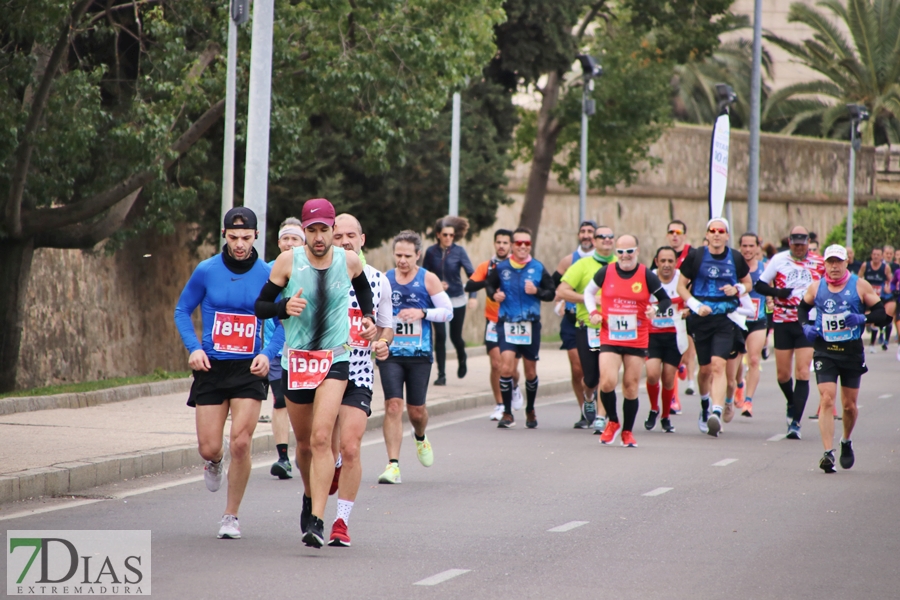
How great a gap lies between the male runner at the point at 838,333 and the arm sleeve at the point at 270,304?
5526 mm

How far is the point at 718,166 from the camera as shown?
63.1 ft

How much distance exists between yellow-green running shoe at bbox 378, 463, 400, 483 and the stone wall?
32.7 ft

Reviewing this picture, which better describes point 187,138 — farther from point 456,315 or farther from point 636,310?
point 636,310

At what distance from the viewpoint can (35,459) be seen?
10656 mm

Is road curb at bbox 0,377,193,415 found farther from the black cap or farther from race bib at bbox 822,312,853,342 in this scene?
race bib at bbox 822,312,853,342

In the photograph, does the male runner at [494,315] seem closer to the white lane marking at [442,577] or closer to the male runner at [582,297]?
the male runner at [582,297]

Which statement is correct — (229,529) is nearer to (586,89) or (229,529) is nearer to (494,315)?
(494,315)

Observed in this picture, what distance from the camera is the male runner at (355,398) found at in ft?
26.4

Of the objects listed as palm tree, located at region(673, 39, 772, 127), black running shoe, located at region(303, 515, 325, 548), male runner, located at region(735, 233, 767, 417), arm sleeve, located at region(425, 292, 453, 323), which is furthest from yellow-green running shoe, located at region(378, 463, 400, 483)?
palm tree, located at region(673, 39, 772, 127)

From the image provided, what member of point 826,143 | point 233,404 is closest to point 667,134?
point 826,143

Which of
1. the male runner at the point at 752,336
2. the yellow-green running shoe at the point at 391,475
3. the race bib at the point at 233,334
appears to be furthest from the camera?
the male runner at the point at 752,336

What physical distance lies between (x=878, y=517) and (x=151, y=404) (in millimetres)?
8446

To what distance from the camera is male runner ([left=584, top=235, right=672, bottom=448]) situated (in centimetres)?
1314

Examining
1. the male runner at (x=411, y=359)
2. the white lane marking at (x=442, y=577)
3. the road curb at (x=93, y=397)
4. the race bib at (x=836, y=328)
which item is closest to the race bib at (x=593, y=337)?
the race bib at (x=836, y=328)
